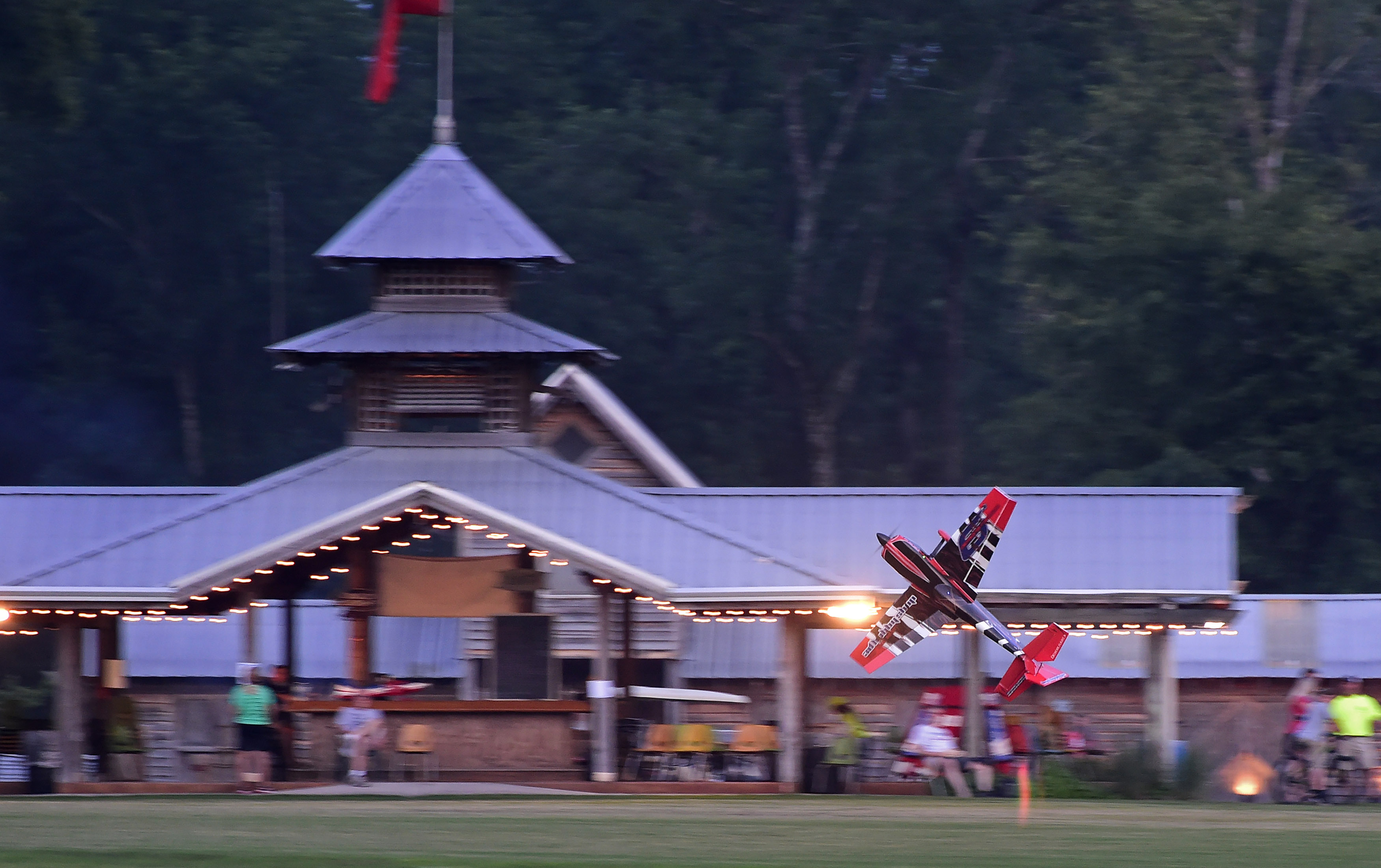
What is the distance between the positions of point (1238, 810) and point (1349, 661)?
12511mm

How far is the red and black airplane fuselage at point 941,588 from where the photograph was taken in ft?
76.8

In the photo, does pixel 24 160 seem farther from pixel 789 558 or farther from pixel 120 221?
pixel 789 558

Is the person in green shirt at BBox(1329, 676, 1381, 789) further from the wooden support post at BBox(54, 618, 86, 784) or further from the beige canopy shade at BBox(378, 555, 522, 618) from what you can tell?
the wooden support post at BBox(54, 618, 86, 784)

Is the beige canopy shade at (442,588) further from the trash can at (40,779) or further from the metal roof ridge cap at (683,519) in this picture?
the trash can at (40,779)

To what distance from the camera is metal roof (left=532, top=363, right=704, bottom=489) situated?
3388 cm

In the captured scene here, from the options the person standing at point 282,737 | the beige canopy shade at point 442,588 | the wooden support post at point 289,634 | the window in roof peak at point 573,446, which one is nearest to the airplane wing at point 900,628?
the beige canopy shade at point 442,588

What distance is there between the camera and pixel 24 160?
5066 centimetres

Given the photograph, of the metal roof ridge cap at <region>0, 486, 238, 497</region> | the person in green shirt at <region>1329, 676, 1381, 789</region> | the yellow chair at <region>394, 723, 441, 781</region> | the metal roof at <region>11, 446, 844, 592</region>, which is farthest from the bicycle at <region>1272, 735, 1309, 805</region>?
the metal roof ridge cap at <region>0, 486, 238, 497</region>

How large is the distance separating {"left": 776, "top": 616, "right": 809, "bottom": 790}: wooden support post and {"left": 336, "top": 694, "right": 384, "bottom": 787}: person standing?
16.0 ft

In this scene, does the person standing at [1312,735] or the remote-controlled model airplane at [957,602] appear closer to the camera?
the remote-controlled model airplane at [957,602]

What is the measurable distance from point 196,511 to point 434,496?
3.44 metres

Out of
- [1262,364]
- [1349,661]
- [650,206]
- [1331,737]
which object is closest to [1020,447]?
[1262,364]

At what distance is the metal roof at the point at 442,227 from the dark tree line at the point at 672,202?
2130cm

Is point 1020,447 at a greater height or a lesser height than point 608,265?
lesser
